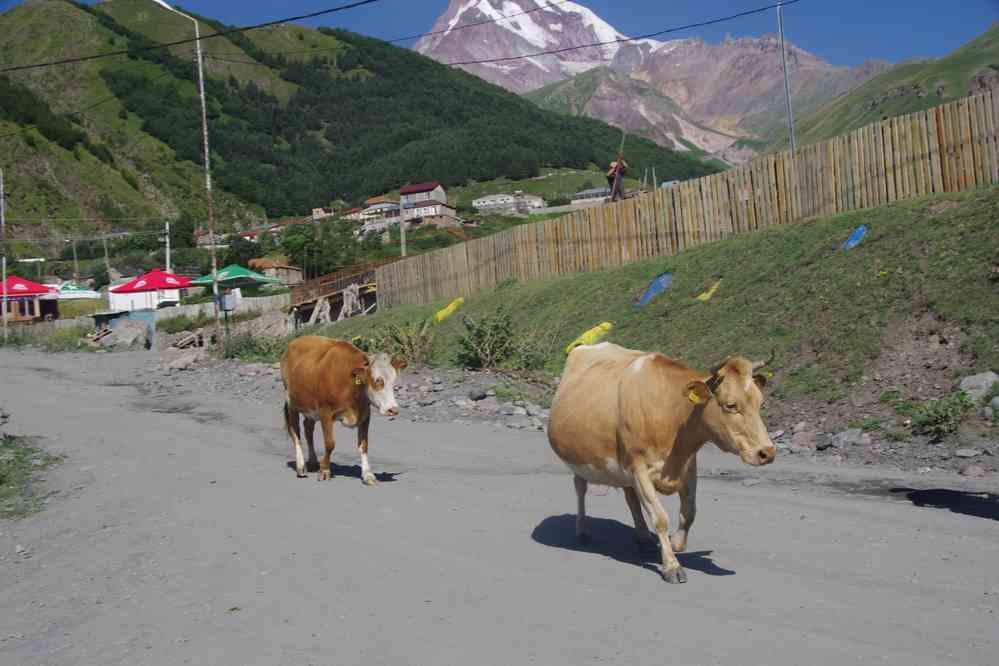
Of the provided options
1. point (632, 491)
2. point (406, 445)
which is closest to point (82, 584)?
point (632, 491)

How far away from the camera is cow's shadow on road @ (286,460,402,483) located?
Answer: 1060cm

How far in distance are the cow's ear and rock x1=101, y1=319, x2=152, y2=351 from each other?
45.5 m

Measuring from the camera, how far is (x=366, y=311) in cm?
4597

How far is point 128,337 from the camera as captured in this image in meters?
48.3

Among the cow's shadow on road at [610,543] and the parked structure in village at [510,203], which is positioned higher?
the parked structure in village at [510,203]

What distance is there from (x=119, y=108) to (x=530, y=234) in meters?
157

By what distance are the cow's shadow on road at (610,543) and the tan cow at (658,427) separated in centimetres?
15

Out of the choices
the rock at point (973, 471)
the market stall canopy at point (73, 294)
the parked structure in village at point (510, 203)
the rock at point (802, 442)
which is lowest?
the rock at point (973, 471)

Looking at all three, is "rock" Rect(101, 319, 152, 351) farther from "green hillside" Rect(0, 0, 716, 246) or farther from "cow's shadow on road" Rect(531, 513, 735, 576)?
"green hillside" Rect(0, 0, 716, 246)

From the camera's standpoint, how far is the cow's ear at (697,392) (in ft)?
18.4

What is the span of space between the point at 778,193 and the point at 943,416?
12.3 metres

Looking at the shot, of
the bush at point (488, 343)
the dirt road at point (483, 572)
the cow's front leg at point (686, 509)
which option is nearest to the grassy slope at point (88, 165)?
the bush at point (488, 343)

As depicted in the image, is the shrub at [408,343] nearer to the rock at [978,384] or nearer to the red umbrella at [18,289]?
the rock at [978,384]

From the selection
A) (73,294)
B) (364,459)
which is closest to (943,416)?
(364,459)
